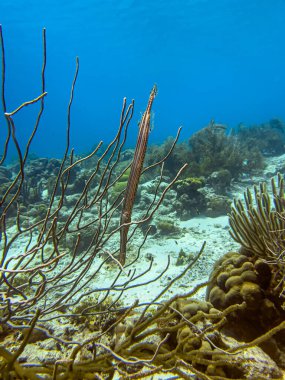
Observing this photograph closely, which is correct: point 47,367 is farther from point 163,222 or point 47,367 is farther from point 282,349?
point 163,222

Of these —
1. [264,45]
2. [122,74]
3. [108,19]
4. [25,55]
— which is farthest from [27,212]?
[122,74]

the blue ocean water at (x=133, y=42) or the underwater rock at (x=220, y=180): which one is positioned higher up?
the blue ocean water at (x=133, y=42)

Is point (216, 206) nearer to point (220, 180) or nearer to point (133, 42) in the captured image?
point (220, 180)

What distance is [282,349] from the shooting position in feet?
7.93

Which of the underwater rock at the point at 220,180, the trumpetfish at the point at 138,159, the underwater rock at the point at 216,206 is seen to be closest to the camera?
the trumpetfish at the point at 138,159

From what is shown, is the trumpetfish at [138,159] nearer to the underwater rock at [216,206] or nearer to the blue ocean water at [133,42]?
the blue ocean water at [133,42]

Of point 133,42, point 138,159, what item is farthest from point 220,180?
point 133,42

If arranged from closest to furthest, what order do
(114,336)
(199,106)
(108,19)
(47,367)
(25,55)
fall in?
(47,367), (114,336), (108,19), (25,55), (199,106)

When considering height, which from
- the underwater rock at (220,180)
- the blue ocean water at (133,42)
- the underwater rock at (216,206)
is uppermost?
the blue ocean water at (133,42)

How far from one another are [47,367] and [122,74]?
116254 mm

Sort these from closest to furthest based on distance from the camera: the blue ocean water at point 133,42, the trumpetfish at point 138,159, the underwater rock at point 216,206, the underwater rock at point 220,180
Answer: the trumpetfish at point 138,159
the underwater rock at point 216,206
the underwater rock at point 220,180
the blue ocean water at point 133,42

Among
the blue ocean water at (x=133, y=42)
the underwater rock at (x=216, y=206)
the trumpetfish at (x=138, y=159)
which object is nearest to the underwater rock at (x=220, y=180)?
the underwater rock at (x=216, y=206)

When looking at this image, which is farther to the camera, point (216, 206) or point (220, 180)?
point (220, 180)

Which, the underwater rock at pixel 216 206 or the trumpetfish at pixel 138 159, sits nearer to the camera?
the trumpetfish at pixel 138 159
